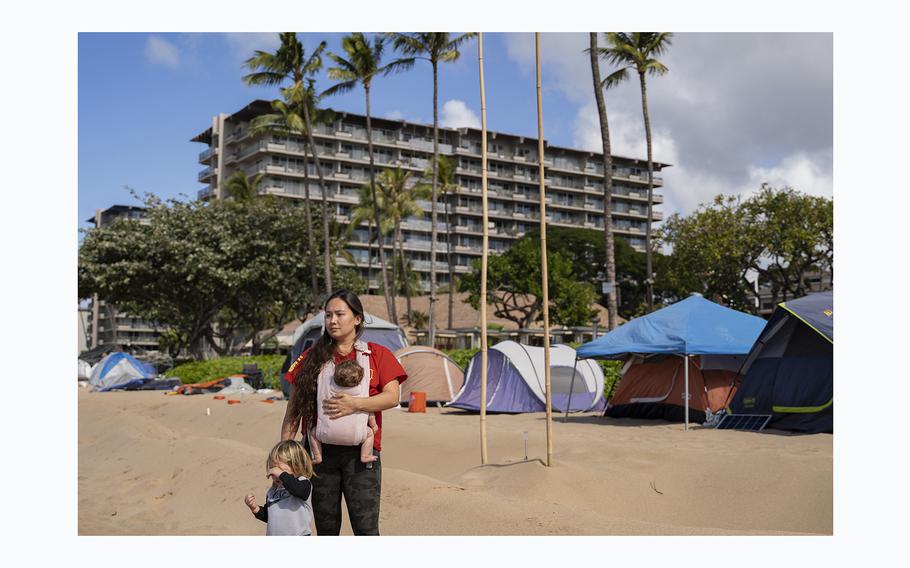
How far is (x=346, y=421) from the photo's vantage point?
12.2 feet

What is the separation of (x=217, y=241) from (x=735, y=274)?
2160cm

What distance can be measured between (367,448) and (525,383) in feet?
41.0

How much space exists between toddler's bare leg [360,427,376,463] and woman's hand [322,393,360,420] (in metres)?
0.14

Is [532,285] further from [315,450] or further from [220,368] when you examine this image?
[315,450]

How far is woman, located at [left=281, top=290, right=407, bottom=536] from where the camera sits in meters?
3.80

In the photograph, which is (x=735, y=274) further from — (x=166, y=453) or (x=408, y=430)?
(x=166, y=453)

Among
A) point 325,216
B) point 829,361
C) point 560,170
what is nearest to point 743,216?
point 325,216

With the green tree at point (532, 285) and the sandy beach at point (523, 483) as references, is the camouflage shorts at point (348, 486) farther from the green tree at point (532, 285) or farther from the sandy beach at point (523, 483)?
the green tree at point (532, 285)

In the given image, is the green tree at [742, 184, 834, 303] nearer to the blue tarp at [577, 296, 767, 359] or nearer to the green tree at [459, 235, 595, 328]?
the green tree at [459, 235, 595, 328]

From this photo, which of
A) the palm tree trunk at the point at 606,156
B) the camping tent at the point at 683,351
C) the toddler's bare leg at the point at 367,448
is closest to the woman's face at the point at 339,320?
the toddler's bare leg at the point at 367,448

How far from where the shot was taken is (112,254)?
1247 inches

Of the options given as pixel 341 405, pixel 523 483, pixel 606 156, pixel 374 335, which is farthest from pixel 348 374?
pixel 606 156

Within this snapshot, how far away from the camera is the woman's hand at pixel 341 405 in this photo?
12.1 ft

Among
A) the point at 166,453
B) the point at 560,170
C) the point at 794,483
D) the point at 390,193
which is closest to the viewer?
the point at 794,483
